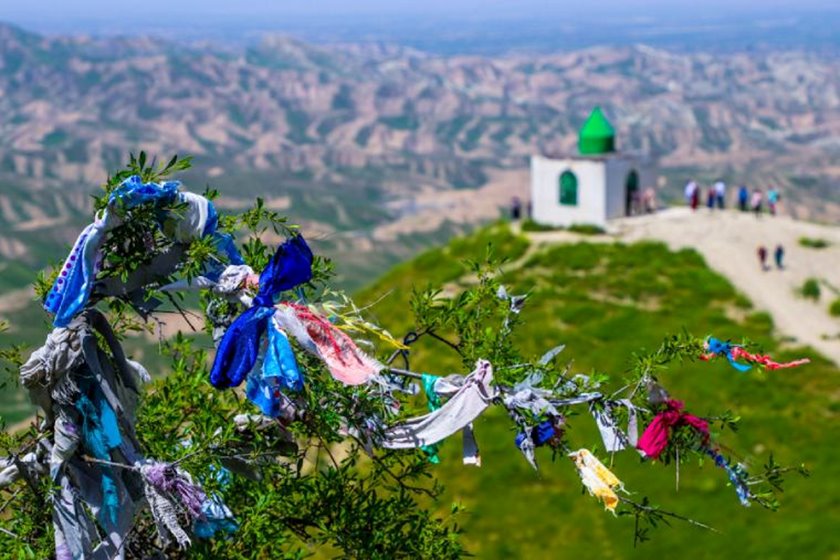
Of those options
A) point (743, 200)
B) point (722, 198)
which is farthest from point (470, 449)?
point (743, 200)

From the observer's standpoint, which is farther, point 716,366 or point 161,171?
point 716,366

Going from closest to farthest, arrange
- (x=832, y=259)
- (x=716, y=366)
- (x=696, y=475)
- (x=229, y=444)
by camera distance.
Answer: (x=229, y=444)
(x=696, y=475)
(x=716, y=366)
(x=832, y=259)

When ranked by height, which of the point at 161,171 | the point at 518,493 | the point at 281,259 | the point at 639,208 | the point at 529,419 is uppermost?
the point at 161,171

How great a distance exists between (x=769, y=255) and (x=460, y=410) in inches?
1202

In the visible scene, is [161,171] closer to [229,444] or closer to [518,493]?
[229,444]

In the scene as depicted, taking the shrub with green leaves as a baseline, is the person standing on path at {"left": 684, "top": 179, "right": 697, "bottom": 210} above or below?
below

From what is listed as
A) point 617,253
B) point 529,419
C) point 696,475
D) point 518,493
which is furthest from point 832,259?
point 529,419

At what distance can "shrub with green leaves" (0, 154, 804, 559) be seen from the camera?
6543 millimetres

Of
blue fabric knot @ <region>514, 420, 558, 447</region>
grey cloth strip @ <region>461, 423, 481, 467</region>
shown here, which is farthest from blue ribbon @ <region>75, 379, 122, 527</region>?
blue fabric knot @ <region>514, 420, 558, 447</region>

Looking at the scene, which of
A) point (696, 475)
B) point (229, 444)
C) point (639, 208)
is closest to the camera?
point (229, 444)

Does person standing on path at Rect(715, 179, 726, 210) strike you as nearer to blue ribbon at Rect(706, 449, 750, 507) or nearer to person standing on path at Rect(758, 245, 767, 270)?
person standing on path at Rect(758, 245, 767, 270)

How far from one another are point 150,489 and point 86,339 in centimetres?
100

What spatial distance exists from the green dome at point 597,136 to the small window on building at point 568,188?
2197 millimetres

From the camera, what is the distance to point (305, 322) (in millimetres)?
6168
